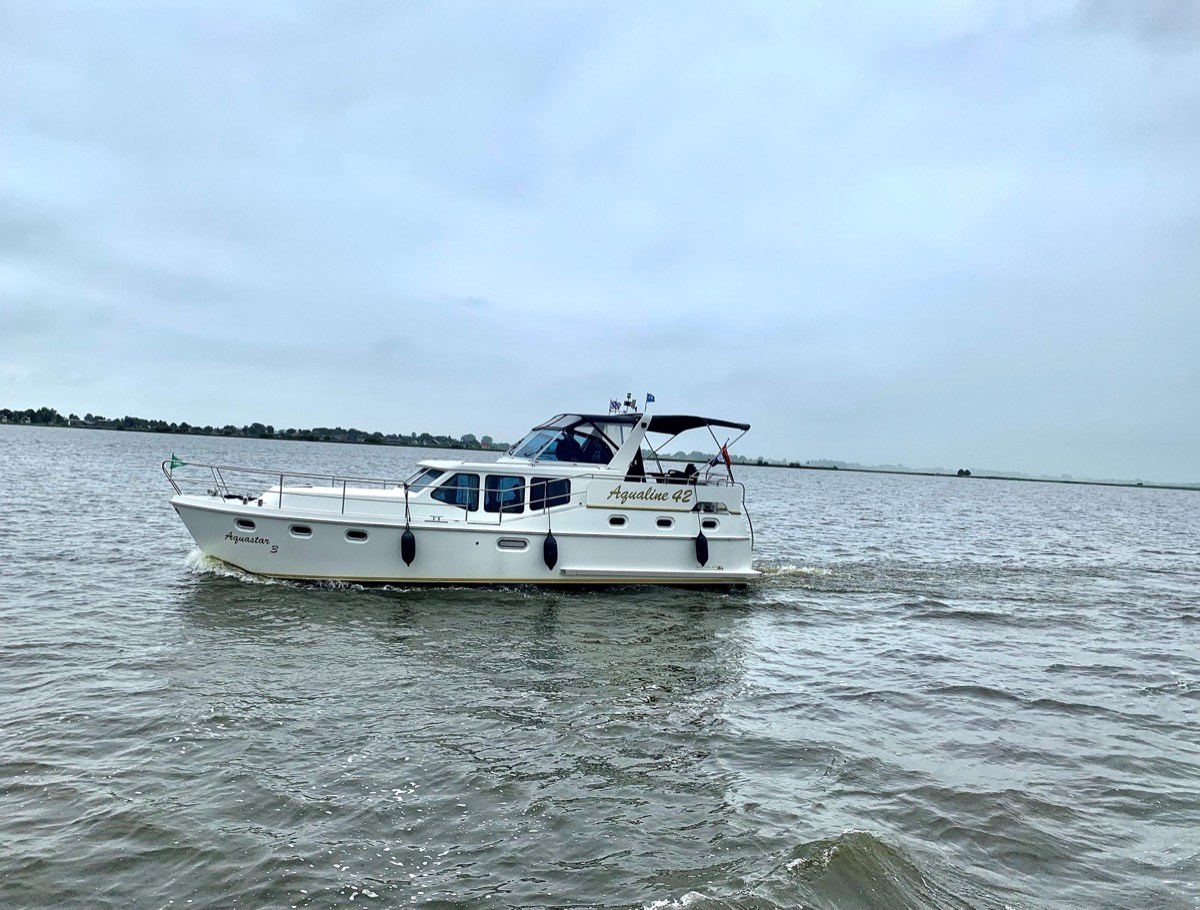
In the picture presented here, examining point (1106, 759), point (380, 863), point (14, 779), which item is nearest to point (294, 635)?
point (14, 779)

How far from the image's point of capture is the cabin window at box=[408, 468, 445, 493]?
53.5 feet

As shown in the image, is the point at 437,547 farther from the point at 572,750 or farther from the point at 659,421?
the point at 572,750

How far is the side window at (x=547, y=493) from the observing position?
16.6 meters

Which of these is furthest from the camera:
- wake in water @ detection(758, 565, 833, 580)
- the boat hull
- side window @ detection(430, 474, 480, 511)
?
wake in water @ detection(758, 565, 833, 580)

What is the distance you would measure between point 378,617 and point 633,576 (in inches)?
222

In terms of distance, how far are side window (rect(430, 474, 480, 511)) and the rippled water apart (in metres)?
1.87

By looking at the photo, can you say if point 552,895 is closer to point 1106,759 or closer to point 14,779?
point 14,779

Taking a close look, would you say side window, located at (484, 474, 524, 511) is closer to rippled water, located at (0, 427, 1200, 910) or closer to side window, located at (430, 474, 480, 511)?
side window, located at (430, 474, 480, 511)

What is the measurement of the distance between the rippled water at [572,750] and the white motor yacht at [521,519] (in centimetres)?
75

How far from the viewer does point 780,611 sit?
16188 millimetres

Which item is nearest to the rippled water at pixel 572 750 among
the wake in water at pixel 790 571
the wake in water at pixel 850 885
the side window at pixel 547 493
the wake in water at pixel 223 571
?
the wake in water at pixel 850 885

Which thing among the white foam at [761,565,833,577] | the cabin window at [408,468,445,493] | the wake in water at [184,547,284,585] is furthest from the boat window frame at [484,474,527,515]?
the white foam at [761,565,833,577]

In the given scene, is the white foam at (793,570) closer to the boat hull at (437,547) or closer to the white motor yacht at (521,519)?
the white motor yacht at (521,519)

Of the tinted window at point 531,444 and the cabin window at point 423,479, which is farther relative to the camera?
the tinted window at point 531,444
